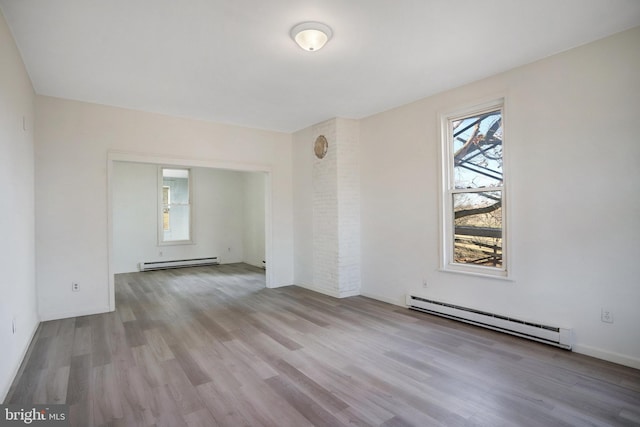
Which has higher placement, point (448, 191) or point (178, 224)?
point (448, 191)

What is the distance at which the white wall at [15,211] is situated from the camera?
97.7 inches

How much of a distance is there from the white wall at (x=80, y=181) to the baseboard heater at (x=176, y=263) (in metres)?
3.43

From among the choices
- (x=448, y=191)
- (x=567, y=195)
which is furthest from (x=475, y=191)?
(x=567, y=195)

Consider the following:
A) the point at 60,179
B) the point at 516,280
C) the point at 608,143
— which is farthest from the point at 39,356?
the point at 608,143

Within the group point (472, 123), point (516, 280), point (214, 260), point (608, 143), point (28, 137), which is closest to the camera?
point (608, 143)

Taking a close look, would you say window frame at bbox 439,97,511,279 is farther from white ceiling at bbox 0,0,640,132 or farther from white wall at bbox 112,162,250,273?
white wall at bbox 112,162,250,273

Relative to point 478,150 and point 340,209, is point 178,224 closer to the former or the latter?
point 340,209

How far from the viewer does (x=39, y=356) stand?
3.09 metres

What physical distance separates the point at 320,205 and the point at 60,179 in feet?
11.7

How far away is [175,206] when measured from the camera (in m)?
8.32

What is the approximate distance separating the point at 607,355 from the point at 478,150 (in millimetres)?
2325

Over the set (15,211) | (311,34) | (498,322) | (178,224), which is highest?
(311,34)

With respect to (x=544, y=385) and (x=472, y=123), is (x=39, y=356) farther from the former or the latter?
(x=472, y=123)

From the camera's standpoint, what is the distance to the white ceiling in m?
2.45
